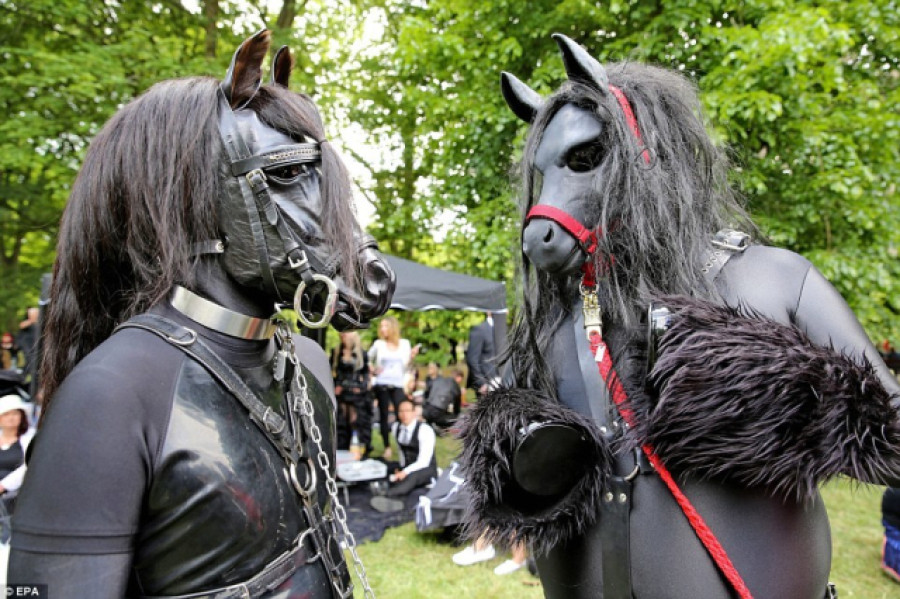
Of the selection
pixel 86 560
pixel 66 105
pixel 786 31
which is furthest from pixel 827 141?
pixel 66 105

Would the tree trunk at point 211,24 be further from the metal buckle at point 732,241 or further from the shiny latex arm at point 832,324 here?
the shiny latex arm at point 832,324

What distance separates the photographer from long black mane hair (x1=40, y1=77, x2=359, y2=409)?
1400 millimetres

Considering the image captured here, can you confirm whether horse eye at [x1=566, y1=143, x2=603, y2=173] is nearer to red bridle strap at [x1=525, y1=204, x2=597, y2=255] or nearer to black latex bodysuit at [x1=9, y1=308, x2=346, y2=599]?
red bridle strap at [x1=525, y1=204, x2=597, y2=255]

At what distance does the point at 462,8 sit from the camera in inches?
328

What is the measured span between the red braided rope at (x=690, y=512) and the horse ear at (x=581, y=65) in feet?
2.44

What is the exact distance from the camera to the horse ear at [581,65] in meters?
1.54

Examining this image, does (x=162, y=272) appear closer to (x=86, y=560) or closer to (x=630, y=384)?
(x=86, y=560)

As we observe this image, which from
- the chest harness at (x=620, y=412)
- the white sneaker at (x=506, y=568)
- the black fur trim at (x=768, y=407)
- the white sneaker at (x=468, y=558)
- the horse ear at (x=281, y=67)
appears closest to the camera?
the black fur trim at (x=768, y=407)

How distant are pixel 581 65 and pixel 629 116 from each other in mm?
180

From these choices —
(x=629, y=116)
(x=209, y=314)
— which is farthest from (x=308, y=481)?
(x=629, y=116)

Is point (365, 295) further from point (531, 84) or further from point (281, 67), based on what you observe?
point (531, 84)

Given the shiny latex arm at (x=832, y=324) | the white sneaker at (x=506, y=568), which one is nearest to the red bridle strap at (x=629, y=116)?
the shiny latex arm at (x=832, y=324)

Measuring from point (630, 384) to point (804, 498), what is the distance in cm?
42

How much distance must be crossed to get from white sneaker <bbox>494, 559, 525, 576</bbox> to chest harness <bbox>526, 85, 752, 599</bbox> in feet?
14.5
